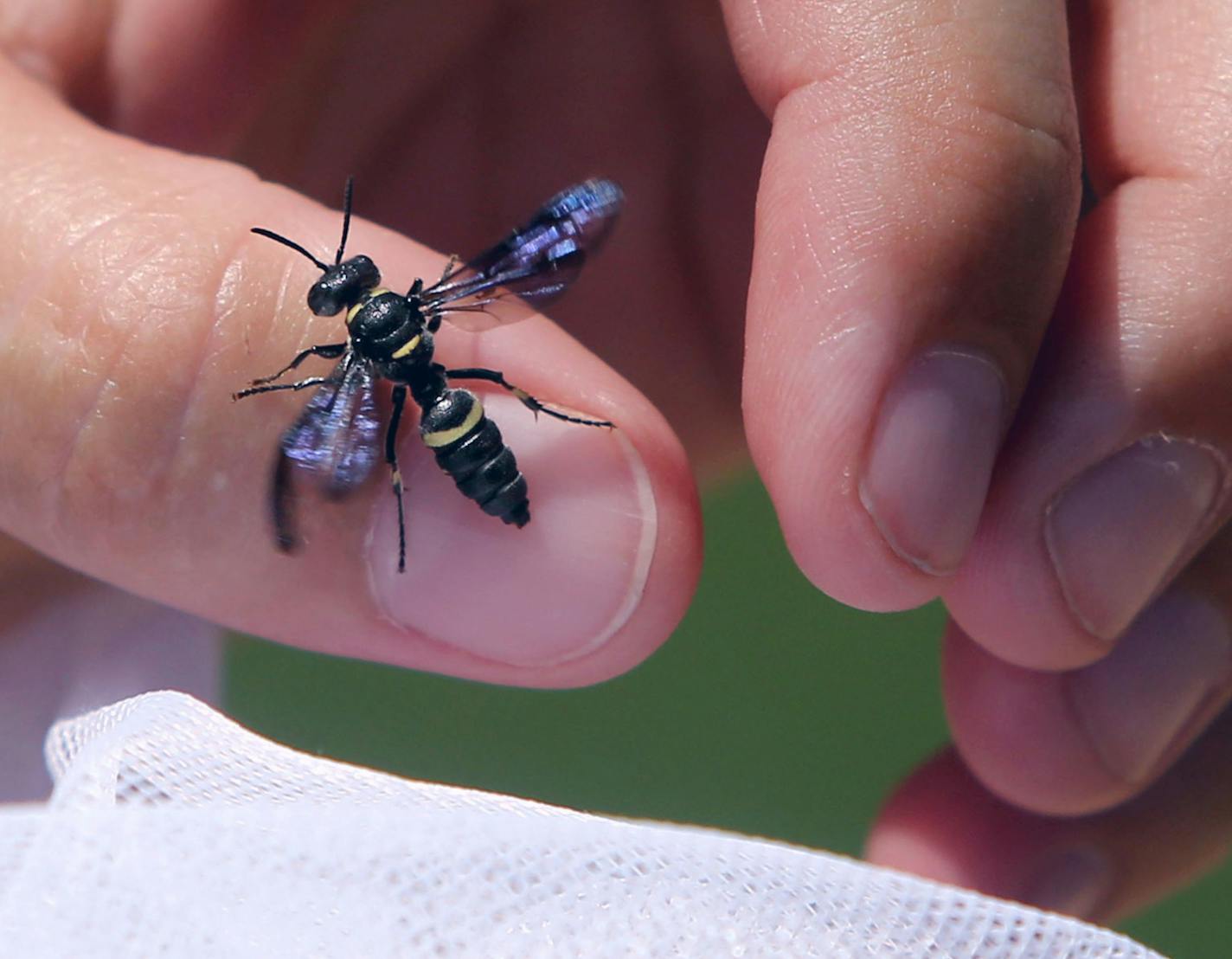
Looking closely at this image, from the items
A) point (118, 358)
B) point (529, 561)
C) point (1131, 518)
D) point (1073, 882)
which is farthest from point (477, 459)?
point (1073, 882)

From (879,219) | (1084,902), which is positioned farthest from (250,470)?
(1084,902)

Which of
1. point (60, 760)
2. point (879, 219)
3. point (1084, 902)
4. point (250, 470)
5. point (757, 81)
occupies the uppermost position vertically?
point (757, 81)

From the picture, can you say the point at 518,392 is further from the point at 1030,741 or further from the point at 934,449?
the point at 1030,741

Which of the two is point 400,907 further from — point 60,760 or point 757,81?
point 757,81

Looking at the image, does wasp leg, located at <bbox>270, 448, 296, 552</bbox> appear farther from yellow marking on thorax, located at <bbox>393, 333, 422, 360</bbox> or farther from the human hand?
the human hand

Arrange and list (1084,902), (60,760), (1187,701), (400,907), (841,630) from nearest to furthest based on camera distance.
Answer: (400,907) → (60,760) → (1187,701) → (1084,902) → (841,630)

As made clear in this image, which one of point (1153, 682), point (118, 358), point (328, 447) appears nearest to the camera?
point (118, 358)

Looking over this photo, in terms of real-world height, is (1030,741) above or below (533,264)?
below
